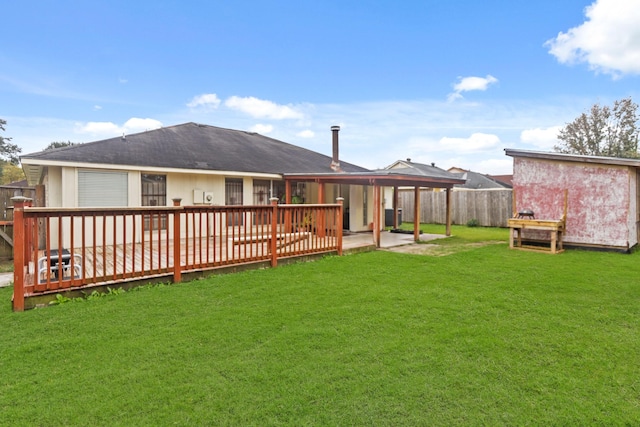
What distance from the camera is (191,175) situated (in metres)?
9.88

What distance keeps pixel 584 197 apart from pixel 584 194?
77 mm

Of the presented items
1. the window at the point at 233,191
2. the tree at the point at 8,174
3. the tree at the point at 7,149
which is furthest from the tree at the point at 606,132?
the tree at the point at 7,149

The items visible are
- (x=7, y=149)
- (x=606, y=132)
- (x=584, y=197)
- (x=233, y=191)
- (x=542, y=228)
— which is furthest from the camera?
(x=7, y=149)

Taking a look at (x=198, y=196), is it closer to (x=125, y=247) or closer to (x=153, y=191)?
(x=153, y=191)

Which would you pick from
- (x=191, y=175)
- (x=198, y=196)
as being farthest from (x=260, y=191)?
(x=191, y=175)

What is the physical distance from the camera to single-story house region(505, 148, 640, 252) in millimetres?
8555

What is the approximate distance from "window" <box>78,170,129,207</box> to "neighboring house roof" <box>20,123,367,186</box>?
13.2 inches

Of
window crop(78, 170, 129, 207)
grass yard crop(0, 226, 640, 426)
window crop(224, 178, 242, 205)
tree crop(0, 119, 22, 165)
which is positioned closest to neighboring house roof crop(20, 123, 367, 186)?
window crop(78, 170, 129, 207)

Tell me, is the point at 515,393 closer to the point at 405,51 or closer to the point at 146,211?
the point at 146,211

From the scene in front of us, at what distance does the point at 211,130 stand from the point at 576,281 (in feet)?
42.7

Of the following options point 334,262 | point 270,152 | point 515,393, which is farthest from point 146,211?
point 270,152

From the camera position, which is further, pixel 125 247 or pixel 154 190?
pixel 154 190

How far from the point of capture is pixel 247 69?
16.7 metres

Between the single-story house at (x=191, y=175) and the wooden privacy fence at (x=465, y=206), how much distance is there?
570 cm
